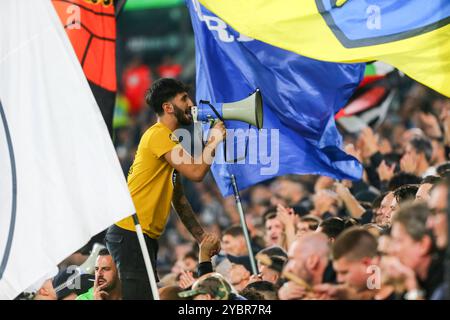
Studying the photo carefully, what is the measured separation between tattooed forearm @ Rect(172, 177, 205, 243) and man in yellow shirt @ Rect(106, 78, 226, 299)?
0.31 metres

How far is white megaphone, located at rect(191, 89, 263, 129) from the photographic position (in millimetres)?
7965

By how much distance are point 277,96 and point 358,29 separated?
3.42ft

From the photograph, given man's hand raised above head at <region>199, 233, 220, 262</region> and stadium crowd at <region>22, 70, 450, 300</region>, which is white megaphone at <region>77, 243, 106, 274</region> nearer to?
stadium crowd at <region>22, 70, 450, 300</region>

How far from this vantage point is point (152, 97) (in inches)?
326

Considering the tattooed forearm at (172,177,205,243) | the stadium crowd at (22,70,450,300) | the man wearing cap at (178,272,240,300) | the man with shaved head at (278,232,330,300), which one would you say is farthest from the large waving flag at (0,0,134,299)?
the tattooed forearm at (172,177,205,243)

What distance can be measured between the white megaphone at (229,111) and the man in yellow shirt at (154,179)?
5.4 inches

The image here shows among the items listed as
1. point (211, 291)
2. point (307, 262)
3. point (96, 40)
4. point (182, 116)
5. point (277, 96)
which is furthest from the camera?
point (96, 40)

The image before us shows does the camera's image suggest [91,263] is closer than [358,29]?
No

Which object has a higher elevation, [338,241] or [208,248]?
[338,241]

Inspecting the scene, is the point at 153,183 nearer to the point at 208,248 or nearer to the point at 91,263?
the point at 208,248

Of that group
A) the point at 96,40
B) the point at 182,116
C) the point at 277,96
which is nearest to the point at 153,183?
the point at 182,116

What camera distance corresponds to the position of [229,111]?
8016 mm
